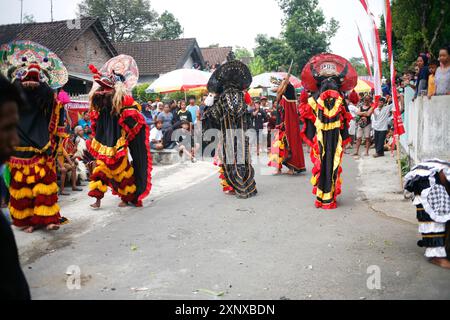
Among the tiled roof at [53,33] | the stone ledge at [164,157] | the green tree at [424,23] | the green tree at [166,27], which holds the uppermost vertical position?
the green tree at [166,27]

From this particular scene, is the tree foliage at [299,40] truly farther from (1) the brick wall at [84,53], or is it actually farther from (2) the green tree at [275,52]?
(1) the brick wall at [84,53]

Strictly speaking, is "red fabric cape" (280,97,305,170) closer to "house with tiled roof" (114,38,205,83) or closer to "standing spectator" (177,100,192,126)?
"standing spectator" (177,100,192,126)

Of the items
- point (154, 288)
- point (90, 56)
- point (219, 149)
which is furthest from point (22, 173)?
point (90, 56)

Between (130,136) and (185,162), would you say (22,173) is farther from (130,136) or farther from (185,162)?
(185,162)

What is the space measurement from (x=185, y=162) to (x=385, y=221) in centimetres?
778

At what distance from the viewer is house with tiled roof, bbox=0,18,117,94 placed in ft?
88.0

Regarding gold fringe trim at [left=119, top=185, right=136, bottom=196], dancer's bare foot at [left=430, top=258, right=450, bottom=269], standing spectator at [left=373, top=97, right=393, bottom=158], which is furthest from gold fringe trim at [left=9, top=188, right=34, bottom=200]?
standing spectator at [left=373, top=97, right=393, bottom=158]

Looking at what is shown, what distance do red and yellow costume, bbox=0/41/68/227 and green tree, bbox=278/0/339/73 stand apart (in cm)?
3094

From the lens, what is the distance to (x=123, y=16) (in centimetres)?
5306

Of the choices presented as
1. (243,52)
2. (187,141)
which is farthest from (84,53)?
(243,52)

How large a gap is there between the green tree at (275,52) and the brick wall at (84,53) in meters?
11.7

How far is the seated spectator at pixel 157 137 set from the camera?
44.2 ft

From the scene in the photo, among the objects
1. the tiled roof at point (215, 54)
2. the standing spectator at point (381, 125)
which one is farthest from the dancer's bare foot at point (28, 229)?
the tiled roof at point (215, 54)

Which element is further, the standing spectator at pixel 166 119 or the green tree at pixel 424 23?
the standing spectator at pixel 166 119
